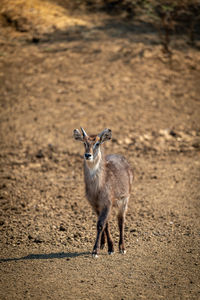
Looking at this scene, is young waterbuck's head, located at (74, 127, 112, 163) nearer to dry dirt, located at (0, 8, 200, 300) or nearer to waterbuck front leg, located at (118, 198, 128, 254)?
waterbuck front leg, located at (118, 198, 128, 254)

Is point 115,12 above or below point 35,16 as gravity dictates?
above

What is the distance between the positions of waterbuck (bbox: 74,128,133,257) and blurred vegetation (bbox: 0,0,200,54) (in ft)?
37.9

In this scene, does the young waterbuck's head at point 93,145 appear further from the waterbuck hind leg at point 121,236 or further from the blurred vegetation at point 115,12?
the blurred vegetation at point 115,12

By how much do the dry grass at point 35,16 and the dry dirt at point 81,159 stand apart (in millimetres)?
657

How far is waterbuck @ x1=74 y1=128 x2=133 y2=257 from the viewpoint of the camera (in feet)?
18.2

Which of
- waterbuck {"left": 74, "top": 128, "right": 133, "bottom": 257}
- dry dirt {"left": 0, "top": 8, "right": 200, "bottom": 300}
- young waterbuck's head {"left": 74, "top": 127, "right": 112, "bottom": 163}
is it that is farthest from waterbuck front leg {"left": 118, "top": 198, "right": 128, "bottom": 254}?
young waterbuck's head {"left": 74, "top": 127, "right": 112, "bottom": 163}

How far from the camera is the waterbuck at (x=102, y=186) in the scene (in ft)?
18.2

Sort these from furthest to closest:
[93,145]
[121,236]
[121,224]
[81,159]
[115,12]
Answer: [115,12]
[81,159]
[121,224]
[121,236]
[93,145]

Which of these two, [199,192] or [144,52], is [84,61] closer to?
[144,52]

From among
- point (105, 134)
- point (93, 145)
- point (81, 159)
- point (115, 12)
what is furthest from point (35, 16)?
point (93, 145)

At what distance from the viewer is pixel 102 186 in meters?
5.73

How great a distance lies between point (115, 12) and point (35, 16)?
4.32m

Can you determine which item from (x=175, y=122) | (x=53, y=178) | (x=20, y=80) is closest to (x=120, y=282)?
(x=53, y=178)

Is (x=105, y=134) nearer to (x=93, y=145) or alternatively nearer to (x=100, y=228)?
(x=93, y=145)
